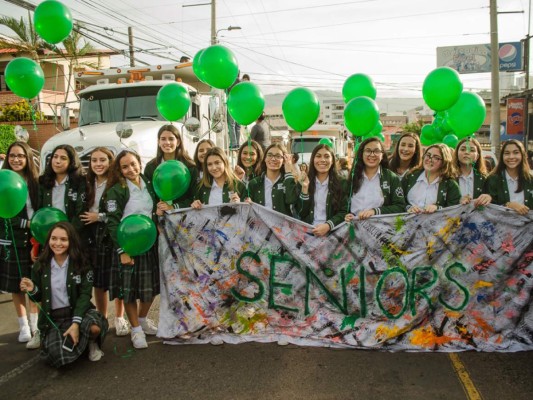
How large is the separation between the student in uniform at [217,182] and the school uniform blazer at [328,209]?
0.61 meters

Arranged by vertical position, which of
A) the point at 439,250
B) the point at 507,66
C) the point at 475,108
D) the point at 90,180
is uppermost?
the point at 507,66

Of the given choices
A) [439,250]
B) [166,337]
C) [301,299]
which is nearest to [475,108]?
[439,250]

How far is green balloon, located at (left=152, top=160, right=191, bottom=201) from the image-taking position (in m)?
4.00

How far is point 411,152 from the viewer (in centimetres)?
497

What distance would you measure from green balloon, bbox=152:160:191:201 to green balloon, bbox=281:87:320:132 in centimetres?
130

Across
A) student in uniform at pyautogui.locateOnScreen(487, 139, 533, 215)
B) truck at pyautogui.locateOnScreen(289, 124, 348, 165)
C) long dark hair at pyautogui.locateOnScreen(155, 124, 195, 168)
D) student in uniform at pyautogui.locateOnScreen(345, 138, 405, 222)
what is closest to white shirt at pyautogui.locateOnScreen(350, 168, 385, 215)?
student in uniform at pyautogui.locateOnScreen(345, 138, 405, 222)

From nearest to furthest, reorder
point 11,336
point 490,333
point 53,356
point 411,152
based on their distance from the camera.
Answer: point 53,356, point 490,333, point 11,336, point 411,152

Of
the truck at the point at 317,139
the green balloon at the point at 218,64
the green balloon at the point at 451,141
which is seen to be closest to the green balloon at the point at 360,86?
the green balloon at the point at 218,64

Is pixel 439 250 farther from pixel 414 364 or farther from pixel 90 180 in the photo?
pixel 90 180

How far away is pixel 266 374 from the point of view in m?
3.61

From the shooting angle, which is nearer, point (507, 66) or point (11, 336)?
point (11, 336)

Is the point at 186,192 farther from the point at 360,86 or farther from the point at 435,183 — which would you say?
the point at 360,86

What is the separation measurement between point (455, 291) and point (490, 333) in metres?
0.45

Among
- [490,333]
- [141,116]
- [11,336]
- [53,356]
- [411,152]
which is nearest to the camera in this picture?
[53,356]
